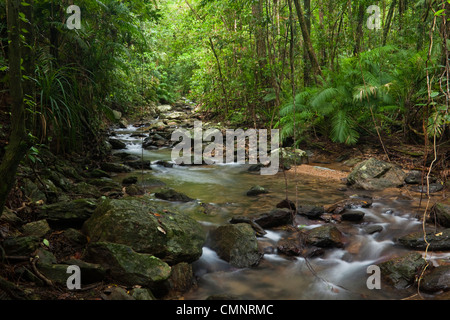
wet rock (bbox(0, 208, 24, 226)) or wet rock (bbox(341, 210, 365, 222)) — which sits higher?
wet rock (bbox(0, 208, 24, 226))

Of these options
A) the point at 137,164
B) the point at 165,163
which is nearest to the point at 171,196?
the point at 137,164

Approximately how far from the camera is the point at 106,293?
2266mm

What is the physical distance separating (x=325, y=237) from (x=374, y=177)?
2.51 m

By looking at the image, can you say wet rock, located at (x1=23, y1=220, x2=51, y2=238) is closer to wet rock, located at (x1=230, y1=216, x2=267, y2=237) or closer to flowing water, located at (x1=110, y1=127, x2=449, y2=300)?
flowing water, located at (x1=110, y1=127, x2=449, y2=300)

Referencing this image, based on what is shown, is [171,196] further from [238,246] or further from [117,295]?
[117,295]

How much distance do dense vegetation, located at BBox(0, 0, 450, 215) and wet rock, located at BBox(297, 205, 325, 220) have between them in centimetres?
126

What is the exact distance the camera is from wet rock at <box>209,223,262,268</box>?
315cm

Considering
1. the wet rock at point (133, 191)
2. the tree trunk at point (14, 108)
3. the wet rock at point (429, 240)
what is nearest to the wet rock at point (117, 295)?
→ the tree trunk at point (14, 108)

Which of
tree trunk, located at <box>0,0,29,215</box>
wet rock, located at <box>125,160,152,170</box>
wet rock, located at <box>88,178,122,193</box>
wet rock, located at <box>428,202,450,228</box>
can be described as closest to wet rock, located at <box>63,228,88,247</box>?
tree trunk, located at <box>0,0,29,215</box>

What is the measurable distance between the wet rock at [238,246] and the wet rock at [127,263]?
823mm

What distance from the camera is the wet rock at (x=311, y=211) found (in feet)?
13.3
